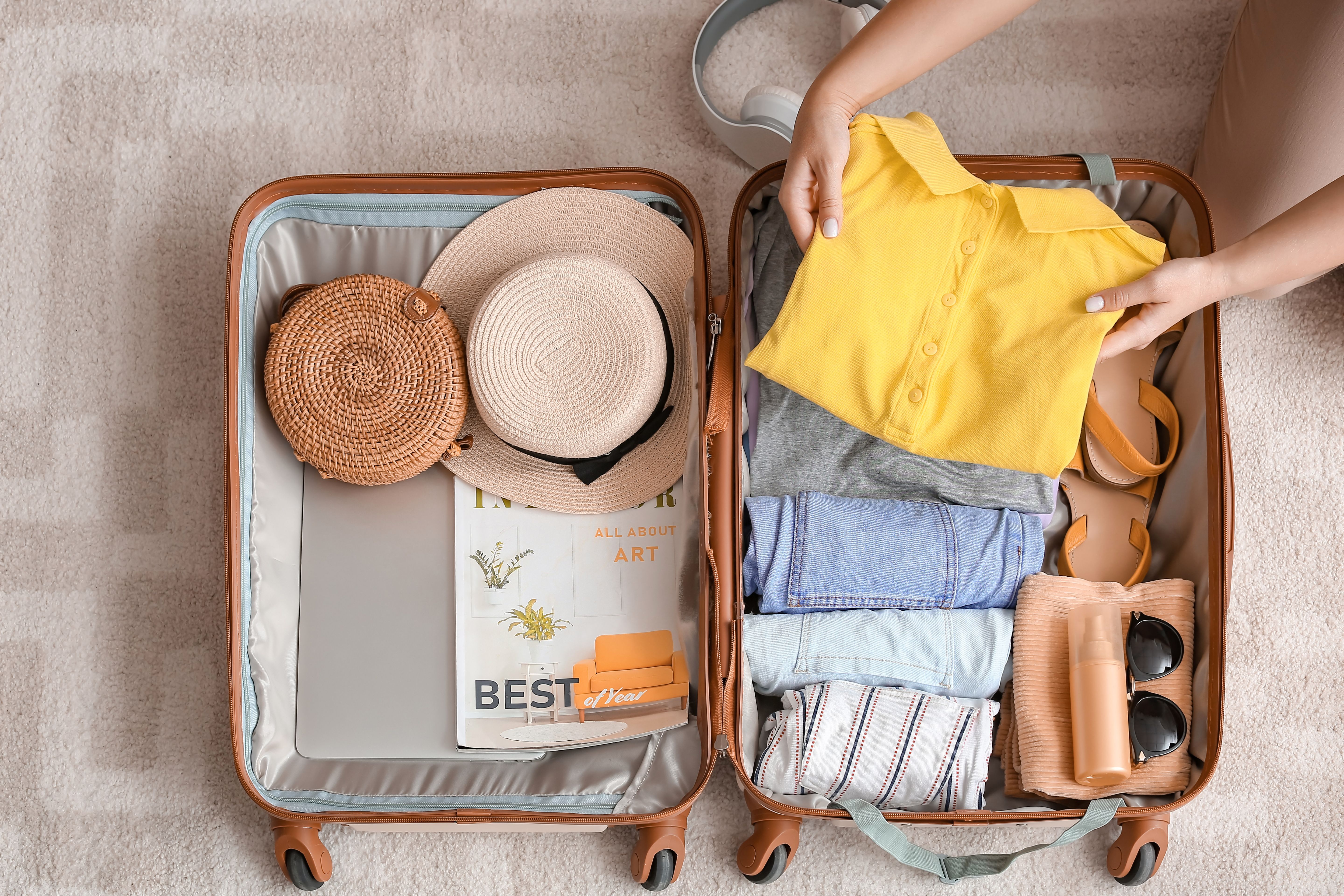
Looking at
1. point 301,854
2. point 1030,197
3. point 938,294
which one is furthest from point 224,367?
point 1030,197

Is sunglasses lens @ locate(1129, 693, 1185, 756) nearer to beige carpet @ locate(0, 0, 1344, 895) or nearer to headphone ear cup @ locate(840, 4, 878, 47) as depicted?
beige carpet @ locate(0, 0, 1344, 895)

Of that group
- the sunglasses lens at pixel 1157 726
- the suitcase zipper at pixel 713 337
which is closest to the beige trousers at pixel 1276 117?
the sunglasses lens at pixel 1157 726

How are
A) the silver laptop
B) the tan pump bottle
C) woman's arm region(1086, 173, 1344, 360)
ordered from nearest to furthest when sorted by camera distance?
woman's arm region(1086, 173, 1344, 360) < the tan pump bottle < the silver laptop

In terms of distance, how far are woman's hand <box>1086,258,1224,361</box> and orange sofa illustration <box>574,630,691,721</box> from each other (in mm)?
576

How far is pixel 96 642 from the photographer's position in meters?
1.17

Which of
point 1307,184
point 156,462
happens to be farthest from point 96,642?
→ point 1307,184

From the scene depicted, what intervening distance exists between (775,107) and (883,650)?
714mm

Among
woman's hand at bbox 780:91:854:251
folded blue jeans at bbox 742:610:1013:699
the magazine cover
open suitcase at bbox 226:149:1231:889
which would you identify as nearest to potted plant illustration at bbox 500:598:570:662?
the magazine cover

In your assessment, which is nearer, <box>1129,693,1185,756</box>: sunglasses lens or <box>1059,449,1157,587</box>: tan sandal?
<box>1129,693,1185,756</box>: sunglasses lens

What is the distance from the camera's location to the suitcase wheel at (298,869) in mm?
1058

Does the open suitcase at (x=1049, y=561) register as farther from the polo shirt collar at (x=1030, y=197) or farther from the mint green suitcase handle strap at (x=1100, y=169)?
the polo shirt collar at (x=1030, y=197)

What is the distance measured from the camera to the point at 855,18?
121 cm

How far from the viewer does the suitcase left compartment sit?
0.98 meters

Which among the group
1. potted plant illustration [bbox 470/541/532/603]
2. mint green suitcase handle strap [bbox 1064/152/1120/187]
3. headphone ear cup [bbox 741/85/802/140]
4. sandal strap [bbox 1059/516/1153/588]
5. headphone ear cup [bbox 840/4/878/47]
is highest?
headphone ear cup [bbox 840/4/878/47]
